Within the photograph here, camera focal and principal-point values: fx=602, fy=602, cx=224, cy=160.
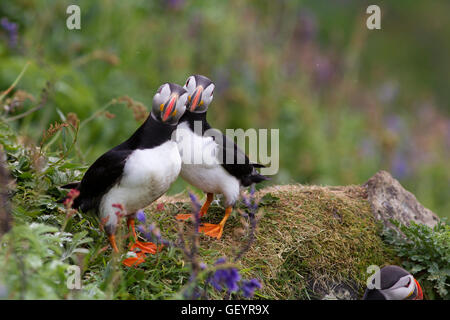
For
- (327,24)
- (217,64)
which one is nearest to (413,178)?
(217,64)

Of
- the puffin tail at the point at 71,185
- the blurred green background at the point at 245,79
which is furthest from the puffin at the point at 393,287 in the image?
the blurred green background at the point at 245,79

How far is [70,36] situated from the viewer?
770 centimetres

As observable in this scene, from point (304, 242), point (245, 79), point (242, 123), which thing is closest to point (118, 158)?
point (304, 242)

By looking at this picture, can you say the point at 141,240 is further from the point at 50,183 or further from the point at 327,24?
the point at 327,24

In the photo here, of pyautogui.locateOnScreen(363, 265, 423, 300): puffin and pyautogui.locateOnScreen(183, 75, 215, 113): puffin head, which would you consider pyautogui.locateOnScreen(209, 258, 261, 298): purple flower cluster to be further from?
pyautogui.locateOnScreen(183, 75, 215, 113): puffin head

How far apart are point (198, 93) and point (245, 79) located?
165 inches

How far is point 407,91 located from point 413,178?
337 cm

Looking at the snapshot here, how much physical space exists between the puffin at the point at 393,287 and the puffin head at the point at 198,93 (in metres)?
1.53

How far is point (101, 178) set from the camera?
11.8ft

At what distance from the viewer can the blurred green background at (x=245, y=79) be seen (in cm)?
710

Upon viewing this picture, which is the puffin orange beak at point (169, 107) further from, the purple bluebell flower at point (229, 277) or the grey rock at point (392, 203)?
the grey rock at point (392, 203)

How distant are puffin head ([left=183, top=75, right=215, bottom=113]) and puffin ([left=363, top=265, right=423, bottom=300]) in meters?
1.53

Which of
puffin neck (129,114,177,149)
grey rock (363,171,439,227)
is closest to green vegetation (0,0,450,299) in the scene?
grey rock (363,171,439,227)
